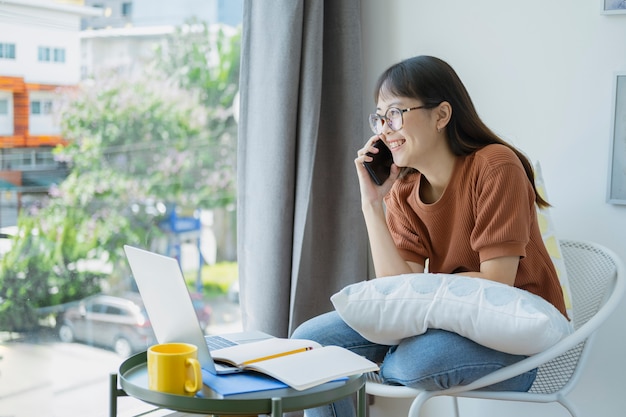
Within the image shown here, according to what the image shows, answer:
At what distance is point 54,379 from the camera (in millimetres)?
2117

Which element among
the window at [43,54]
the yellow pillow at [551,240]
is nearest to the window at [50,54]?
the window at [43,54]

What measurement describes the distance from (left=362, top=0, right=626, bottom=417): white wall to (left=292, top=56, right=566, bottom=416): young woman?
1.21ft

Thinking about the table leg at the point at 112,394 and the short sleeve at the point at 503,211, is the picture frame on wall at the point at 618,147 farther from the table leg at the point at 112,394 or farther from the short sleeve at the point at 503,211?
the table leg at the point at 112,394

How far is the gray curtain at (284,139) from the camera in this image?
225cm

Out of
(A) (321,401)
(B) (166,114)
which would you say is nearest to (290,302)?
(B) (166,114)

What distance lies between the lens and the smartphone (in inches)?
83.5

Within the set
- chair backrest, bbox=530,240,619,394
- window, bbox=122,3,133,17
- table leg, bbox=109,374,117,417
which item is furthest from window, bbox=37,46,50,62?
chair backrest, bbox=530,240,619,394

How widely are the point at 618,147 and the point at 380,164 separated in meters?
0.65

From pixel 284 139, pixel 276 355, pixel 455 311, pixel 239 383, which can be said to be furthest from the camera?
pixel 284 139

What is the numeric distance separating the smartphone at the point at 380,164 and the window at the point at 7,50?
2.98ft

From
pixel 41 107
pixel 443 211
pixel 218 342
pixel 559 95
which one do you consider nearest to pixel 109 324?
pixel 41 107

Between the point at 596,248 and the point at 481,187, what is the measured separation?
44 cm

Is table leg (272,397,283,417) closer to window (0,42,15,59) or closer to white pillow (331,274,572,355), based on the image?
white pillow (331,274,572,355)

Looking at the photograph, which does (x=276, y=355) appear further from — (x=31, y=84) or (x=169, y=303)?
(x=31, y=84)
